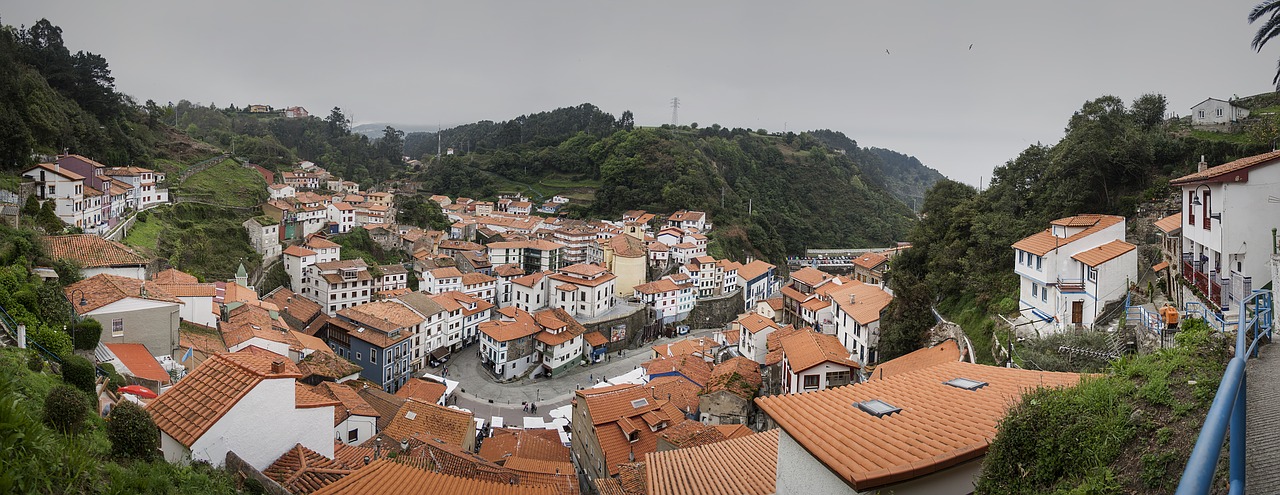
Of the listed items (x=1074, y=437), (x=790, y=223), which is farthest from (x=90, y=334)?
(x=790, y=223)

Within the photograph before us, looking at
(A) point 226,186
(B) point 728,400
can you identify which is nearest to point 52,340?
(B) point 728,400

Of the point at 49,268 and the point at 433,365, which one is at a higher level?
the point at 49,268

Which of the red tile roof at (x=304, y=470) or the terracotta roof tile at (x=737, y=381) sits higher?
the red tile roof at (x=304, y=470)

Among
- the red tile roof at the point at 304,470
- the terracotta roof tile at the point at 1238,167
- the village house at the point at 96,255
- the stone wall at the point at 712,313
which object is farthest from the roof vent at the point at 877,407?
the stone wall at the point at 712,313

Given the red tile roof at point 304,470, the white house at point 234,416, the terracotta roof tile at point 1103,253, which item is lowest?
the red tile roof at point 304,470

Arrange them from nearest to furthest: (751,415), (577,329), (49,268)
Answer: (49,268) < (751,415) < (577,329)

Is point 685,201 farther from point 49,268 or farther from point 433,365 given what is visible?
point 49,268

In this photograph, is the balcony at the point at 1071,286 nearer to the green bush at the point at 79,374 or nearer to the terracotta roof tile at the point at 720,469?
the terracotta roof tile at the point at 720,469

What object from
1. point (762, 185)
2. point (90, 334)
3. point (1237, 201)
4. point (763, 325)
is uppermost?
point (762, 185)
